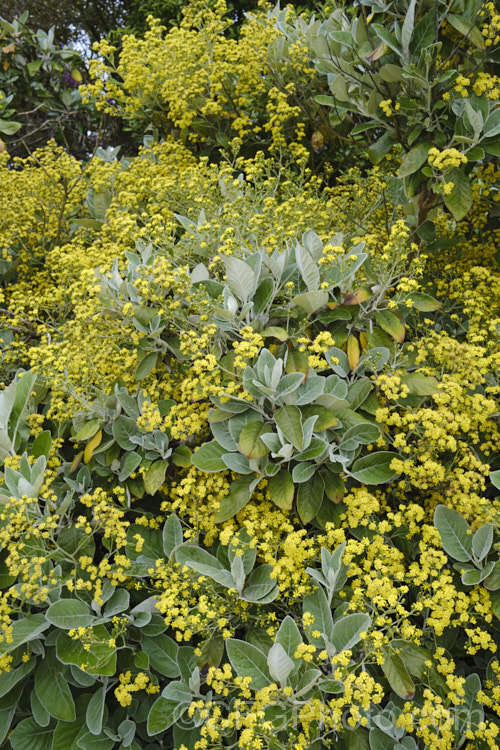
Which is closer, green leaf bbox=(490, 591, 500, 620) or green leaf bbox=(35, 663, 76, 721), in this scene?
green leaf bbox=(490, 591, 500, 620)

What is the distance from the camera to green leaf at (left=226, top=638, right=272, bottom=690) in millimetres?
1809

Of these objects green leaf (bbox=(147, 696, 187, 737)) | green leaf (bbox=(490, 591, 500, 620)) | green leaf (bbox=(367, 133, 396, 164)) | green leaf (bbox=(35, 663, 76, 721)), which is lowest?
green leaf (bbox=(35, 663, 76, 721))

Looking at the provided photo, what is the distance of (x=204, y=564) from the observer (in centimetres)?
Result: 200

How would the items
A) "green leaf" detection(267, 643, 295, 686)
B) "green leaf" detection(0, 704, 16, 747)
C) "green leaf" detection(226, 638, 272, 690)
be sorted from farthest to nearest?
1. "green leaf" detection(0, 704, 16, 747)
2. "green leaf" detection(226, 638, 272, 690)
3. "green leaf" detection(267, 643, 295, 686)

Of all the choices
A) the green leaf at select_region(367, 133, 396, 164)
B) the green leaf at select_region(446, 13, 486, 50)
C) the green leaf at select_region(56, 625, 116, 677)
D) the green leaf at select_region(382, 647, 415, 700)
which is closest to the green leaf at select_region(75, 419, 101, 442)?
the green leaf at select_region(56, 625, 116, 677)

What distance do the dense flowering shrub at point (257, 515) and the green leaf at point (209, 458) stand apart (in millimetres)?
13

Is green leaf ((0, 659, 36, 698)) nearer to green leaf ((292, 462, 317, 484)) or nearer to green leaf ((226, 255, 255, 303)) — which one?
green leaf ((292, 462, 317, 484))

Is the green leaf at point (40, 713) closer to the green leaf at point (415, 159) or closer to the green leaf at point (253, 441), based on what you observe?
the green leaf at point (253, 441)

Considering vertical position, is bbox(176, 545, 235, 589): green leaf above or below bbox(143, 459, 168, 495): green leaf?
below

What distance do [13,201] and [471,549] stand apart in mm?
3634

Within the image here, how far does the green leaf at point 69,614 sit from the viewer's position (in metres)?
1.96

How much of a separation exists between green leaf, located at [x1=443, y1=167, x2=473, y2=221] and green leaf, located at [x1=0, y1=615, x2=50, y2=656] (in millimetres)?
2376


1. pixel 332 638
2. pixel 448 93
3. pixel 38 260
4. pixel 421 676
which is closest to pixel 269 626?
pixel 332 638

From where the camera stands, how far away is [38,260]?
13.5 ft
